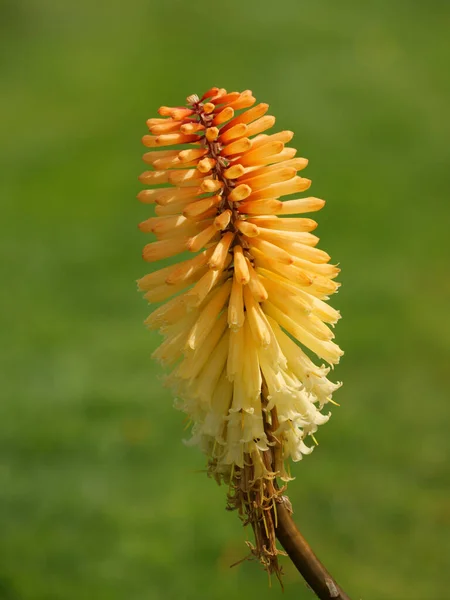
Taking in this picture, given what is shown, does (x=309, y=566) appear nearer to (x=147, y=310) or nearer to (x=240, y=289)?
(x=240, y=289)

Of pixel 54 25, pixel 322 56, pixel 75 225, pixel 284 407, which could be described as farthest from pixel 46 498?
pixel 54 25

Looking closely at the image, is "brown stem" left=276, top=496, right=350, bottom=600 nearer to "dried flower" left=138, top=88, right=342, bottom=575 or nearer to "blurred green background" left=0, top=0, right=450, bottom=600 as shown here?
"dried flower" left=138, top=88, right=342, bottom=575

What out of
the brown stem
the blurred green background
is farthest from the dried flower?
the blurred green background

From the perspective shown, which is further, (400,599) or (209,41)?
(209,41)

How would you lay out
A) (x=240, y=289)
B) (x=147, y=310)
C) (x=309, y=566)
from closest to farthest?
(x=309, y=566)
(x=240, y=289)
(x=147, y=310)

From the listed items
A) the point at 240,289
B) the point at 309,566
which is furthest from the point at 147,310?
the point at 309,566

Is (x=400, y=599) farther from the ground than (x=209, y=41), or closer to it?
closer to it

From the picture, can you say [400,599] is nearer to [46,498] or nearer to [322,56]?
[46,498]
